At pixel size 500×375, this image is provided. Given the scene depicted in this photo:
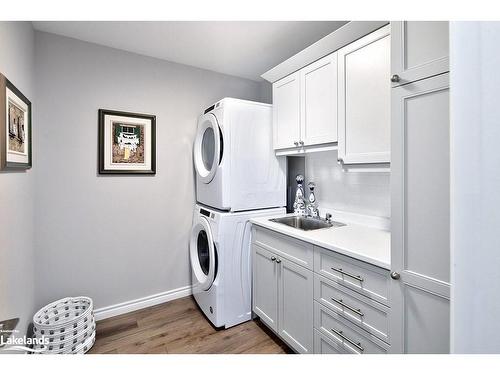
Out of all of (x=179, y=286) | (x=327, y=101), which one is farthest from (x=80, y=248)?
(x=327, y=101)

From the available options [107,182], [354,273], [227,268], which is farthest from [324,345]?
[107,182]

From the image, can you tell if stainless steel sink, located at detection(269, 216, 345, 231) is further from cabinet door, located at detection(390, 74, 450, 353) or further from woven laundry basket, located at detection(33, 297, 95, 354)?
woven laundry basket, located at detection(33, 297, 95, 354)

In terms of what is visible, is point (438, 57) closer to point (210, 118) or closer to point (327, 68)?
point (327, 68)

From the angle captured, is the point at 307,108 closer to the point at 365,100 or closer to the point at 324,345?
the point at 365,100

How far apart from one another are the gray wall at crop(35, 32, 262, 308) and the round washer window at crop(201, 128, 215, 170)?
25 centimetres

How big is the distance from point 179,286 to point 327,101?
7.45 feet

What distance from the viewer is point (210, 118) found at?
214 centimetres

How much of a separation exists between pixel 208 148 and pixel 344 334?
178 centimetres

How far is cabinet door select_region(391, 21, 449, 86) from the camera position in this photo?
875mm

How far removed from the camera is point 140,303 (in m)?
2.29

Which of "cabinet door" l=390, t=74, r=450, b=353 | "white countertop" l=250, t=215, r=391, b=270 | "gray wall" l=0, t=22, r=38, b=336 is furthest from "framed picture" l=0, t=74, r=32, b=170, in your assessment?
"cabinet door" l=390, t=74, r=450, b=353

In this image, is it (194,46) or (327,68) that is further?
(194,46)

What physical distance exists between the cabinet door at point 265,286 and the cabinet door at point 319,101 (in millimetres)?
974

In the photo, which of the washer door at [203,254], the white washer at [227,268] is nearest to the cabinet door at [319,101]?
the white washer at [227,268]
